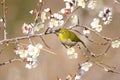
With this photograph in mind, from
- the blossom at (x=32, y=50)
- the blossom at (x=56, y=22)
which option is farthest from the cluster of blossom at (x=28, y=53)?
the blossom at (x=56, y=22)

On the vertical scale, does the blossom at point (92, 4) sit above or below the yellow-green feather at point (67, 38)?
above

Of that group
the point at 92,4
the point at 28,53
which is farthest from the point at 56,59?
the point at 28,53

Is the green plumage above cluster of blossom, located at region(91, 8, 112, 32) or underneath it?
underneath

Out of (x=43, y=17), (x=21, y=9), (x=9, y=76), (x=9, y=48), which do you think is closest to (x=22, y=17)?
(x=21, y=9)

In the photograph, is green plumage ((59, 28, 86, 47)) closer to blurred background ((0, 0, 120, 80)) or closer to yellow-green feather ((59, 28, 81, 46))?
yellow-green feather ((59, 28, 81, 46))

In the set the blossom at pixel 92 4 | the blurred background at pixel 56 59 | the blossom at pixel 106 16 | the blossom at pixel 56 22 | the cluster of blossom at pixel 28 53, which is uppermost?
the blossom at pixel 92 4

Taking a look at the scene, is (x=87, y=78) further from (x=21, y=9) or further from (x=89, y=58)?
(x=89, y=58)

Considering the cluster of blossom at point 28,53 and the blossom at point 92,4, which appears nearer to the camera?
the cluster of blossom at point 28,53

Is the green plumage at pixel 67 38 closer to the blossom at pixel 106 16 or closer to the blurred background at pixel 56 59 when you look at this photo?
the blossom at pixel 106 16

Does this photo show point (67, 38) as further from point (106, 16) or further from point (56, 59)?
point (56, 59)

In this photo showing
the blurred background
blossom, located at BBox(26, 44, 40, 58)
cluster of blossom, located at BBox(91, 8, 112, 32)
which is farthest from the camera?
the blurred background

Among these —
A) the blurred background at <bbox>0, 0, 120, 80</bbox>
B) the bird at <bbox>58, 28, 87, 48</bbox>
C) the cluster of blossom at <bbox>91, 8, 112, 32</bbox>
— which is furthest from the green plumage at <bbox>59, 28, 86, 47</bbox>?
the blurred background at <bbox>0, 0, 120, 80</bbox>
